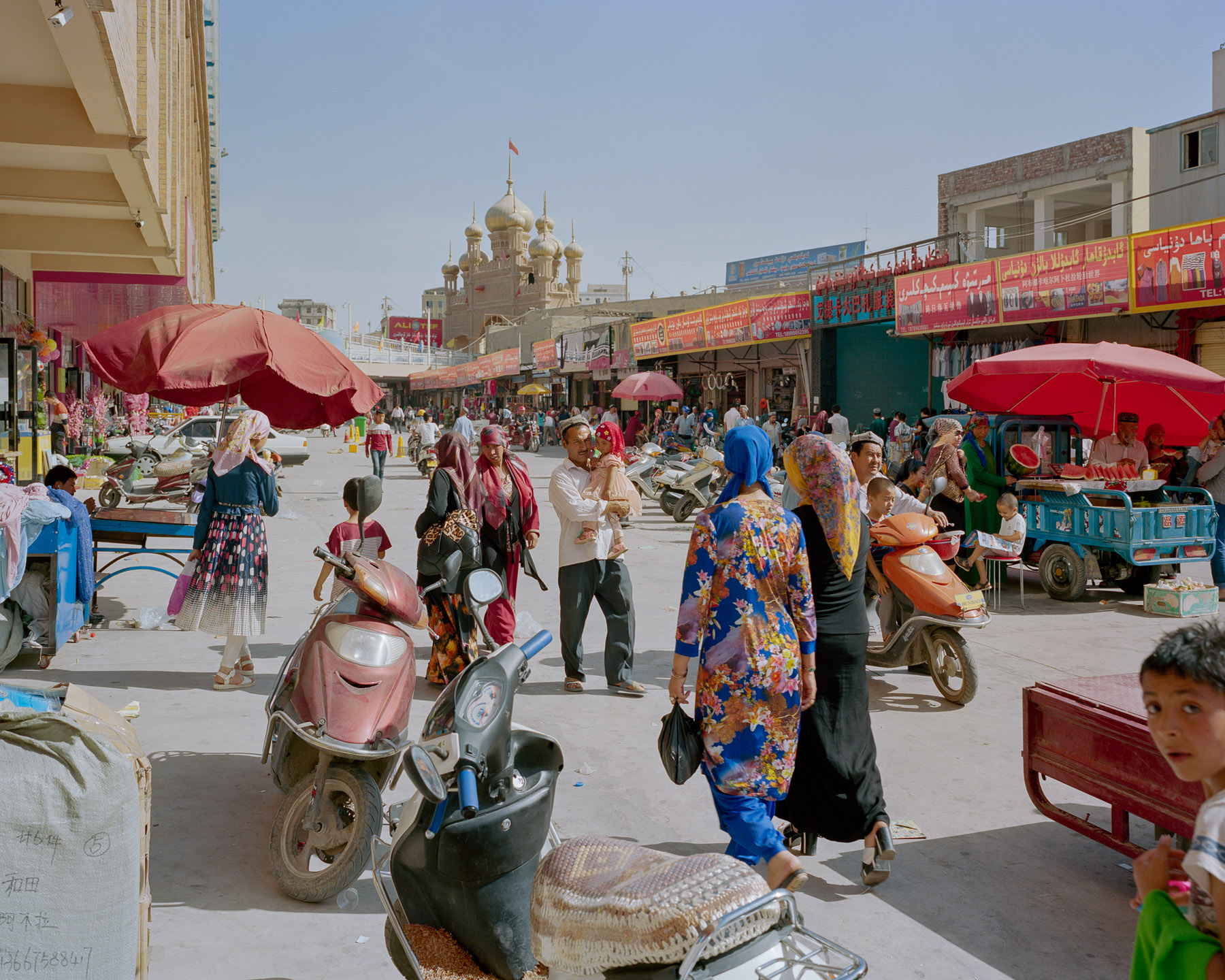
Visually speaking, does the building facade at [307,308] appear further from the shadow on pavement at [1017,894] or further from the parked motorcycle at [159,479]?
the shadow on pavement at [1017,894]

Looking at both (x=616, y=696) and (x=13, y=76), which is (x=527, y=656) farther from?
(x=13, y=76)

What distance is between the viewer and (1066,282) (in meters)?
15.8

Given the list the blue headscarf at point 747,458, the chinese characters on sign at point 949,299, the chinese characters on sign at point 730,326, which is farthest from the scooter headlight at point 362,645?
the chinese characters on sign at point 730,326

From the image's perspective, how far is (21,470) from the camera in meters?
14.4

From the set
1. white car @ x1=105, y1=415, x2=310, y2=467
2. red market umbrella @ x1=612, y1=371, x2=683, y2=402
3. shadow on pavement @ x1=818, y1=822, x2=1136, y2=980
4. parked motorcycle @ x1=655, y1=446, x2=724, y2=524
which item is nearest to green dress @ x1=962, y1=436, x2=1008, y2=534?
parked motorcycle @ x1=655, y1=446, x2=724, y2=524

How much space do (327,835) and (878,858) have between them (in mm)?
1982

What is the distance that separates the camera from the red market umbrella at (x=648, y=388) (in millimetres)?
24531

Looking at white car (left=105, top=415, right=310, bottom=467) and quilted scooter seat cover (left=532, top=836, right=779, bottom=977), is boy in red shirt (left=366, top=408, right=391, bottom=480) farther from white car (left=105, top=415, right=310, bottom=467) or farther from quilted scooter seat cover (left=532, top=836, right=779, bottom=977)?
quilted scooter seat cover (left=532, top=836, right=779, bottom=977)

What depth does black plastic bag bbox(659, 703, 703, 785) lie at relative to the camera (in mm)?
3338

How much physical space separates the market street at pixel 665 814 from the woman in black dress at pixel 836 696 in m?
0.28

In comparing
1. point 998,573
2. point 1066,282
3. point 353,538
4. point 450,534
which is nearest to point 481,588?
point 450,534

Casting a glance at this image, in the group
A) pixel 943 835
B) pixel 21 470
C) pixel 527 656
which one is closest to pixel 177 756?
pixel 527 656

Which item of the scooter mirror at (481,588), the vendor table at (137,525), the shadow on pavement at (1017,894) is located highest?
the scooter mirror at (481,588)

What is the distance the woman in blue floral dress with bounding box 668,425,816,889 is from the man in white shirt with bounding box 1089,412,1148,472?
7517 mm
